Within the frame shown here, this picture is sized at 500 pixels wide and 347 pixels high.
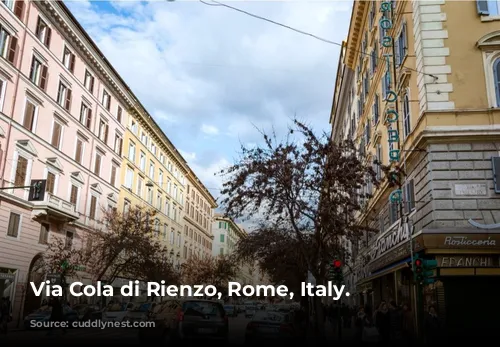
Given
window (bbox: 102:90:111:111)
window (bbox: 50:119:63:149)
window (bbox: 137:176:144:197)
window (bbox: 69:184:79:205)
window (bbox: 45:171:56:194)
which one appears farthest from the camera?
window (bbox: 137:176:144:197)

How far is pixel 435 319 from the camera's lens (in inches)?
647

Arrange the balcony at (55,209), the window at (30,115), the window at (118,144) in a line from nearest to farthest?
the window at (30,115), the balcony at (55,209), the window at (118,144)

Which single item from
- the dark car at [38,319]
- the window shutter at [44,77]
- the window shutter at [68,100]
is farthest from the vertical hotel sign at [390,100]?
the window shutter at [68,100]

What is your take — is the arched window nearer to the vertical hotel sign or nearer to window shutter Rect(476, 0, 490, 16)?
window shutter Rect(476, 0, 490, 16)

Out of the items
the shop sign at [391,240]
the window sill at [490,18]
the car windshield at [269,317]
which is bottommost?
the car windshield at [269,317]

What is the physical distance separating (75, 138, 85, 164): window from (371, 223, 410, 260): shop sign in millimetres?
23855

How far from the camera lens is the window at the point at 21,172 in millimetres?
31439

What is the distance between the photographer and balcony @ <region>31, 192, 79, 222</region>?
109 ft

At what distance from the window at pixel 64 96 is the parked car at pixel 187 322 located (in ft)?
85.7

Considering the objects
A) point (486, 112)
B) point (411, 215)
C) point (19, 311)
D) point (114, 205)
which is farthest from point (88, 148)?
point (486, 112)

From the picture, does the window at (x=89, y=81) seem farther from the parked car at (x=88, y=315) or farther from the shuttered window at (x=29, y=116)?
the parked car at (x=88, y=315)

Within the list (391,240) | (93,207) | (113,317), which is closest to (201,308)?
(391,240)

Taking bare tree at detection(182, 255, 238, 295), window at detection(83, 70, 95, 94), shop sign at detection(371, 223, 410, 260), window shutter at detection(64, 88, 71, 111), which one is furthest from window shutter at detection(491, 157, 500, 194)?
bare tree at detection(182, 255, 238, 295)

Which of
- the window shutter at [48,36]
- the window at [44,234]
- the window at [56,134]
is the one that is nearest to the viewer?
the window at [44,234]
